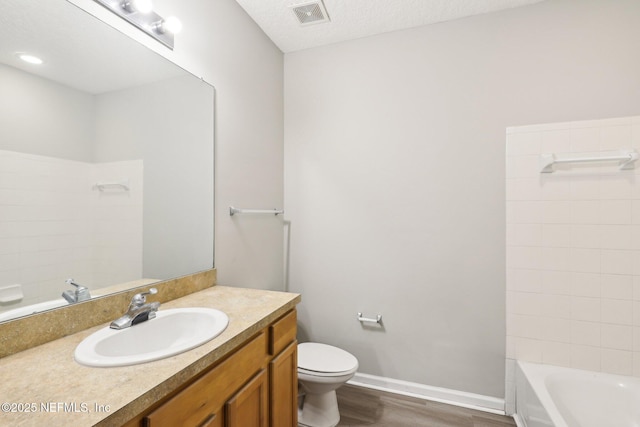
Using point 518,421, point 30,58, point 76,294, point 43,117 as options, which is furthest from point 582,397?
point 30,58

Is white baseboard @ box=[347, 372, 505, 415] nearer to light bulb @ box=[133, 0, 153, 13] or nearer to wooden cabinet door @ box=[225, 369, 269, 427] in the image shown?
wooden cabinet door @ box=[225, 369, 269, 427]

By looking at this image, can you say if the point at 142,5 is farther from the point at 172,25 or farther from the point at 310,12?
the point at 310,12

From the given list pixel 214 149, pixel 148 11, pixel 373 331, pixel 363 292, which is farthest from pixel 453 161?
pixel 148 11

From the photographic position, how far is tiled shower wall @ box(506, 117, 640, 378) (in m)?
1.66

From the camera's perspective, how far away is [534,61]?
183 cm

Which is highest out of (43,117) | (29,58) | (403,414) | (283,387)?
(29,58)

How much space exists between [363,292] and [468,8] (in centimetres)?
208

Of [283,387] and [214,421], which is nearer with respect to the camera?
[214,421]

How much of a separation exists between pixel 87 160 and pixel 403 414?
2196 mm

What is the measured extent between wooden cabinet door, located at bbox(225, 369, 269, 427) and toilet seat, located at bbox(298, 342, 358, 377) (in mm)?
545

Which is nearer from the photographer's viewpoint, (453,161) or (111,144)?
(111,144)

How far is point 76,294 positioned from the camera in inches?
39.8

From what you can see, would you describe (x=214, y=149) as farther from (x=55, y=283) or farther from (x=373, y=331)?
(x=373, y=331)

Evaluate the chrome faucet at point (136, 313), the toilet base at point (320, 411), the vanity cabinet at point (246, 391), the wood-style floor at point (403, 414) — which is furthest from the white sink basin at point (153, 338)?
the wood-style floor at point (403, 414)
